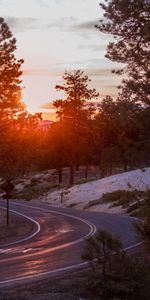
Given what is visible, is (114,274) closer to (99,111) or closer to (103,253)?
(103,253)

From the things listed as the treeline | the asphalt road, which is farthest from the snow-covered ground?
the asphalt road

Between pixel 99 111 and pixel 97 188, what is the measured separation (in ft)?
122

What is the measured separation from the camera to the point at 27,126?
3844cm

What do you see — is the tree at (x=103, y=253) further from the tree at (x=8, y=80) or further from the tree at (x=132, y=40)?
the tree at (x=8, y=80)

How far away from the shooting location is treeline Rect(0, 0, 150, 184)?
66.8 ft

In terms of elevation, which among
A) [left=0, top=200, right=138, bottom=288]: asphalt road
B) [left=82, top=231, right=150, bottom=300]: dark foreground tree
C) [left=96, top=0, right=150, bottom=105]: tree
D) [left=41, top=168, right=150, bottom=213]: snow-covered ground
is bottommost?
[left=41, top=168, right=150, bottom=213]: snow-covered ground

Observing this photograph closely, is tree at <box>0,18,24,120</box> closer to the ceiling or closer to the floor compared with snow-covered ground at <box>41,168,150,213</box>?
closer to the ceiling

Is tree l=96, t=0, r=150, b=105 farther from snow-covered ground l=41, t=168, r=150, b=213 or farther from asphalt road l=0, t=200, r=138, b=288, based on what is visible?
snow-covered ground l=41, t=168, r=150, b=213

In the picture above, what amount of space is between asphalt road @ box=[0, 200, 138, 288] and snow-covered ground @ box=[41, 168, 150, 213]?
43.2 ft

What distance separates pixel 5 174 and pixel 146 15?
63.2 feet

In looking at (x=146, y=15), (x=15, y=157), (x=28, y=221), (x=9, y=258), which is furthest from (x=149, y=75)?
(x=28, y=221)

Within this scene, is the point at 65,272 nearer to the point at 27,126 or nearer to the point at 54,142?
the point at 27,126

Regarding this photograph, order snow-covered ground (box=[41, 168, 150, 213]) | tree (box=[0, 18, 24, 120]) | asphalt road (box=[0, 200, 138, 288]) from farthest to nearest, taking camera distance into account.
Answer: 1. snow-covered ground (box=[41, 168, 150, 213])
2. tree (box=[0, 18, 24, 120])
3. asphalt road (box=[0, 200, 138, 288])

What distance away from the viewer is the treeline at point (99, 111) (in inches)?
802
